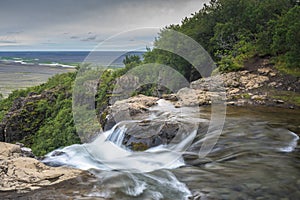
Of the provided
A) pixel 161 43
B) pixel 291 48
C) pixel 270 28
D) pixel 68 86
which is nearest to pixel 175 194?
pixel 291 48

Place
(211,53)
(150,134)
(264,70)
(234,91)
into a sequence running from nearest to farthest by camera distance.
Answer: (150,134) → (234,91) → (264,70) → (211,53)

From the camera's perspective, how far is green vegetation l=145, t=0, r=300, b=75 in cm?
2030

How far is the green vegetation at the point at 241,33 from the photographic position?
799 inches

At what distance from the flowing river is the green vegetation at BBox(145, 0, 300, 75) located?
8.09 m

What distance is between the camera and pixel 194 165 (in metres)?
9.27

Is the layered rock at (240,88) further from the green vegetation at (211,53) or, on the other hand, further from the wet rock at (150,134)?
the wet rock at (150,134)

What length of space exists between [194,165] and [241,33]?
2055 cm

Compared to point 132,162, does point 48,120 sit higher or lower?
lower

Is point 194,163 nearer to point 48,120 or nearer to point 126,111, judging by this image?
point 126,111

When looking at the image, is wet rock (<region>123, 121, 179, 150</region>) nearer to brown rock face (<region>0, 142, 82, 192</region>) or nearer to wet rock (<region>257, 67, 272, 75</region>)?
brown rock face (<region>0, 142, 82, 192</region>)

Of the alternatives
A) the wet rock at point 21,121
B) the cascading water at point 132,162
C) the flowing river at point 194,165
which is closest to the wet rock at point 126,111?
the cascading water at point 132,162

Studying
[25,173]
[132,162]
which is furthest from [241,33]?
[25,173]

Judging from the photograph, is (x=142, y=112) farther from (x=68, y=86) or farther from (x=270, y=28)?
(x=68, y=86)

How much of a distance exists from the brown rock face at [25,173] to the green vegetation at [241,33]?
17073mm
